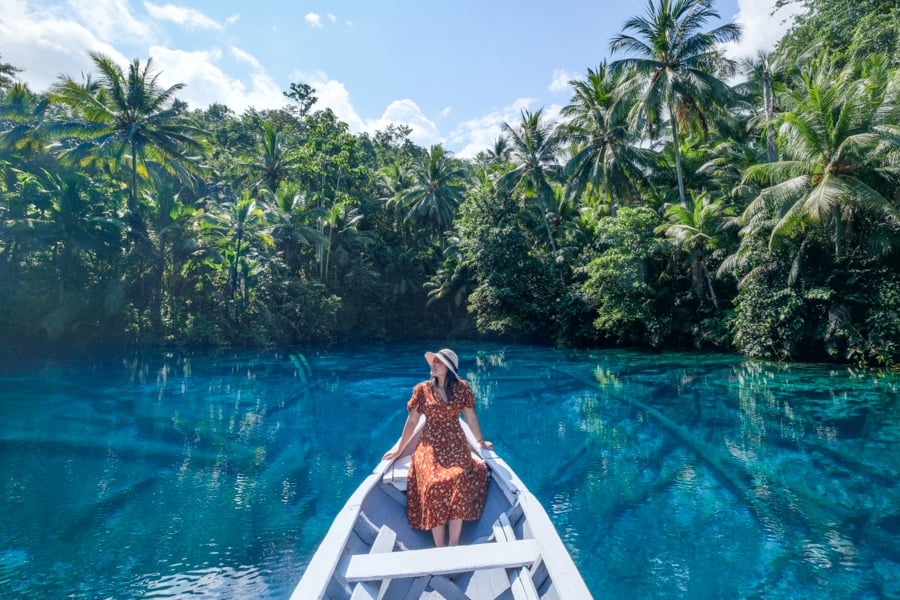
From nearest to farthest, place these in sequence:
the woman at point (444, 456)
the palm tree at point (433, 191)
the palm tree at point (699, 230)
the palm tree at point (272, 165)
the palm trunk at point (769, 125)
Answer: the woman at point (444, 456) < the palm trunk at point (769, 125) < the palm tree at point (699, 230) < the palm tree at point (272, 165) < the palm tree at point (433, 191)

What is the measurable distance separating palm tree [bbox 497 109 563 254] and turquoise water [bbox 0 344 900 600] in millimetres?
11577

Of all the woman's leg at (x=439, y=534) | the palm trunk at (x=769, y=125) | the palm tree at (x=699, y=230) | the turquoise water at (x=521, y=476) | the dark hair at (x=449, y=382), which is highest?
the palm trunk at (x=769, y=125)

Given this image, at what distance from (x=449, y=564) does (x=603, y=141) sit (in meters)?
22.1

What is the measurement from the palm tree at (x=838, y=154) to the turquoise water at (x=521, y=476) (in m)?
4.57

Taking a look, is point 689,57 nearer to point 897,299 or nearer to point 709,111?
point 709,111

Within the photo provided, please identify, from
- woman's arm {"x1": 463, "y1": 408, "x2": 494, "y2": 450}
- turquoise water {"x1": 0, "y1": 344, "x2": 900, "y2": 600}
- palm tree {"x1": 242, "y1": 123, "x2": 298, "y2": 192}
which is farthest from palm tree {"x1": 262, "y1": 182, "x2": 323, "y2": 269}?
woman's arm {"x1": 463, "y1": 408, "x2": 494, "y2": 450}

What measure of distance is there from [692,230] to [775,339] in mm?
4564

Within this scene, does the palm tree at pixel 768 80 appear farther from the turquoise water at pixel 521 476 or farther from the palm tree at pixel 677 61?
the turquoise water at pixel 521 476

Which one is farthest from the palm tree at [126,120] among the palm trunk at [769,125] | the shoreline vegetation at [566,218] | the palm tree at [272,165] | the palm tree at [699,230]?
the palm trunk at [769,125]

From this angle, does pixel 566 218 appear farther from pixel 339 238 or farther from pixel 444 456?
pixel 444 456

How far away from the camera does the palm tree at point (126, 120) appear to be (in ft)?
59.1

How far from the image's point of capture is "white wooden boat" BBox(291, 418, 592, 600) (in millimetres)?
2686

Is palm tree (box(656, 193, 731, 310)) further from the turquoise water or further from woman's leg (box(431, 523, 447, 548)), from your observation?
woman's leg (box(431, 523, 447, 548))

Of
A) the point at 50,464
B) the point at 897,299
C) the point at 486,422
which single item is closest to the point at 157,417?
the point at 50,464
